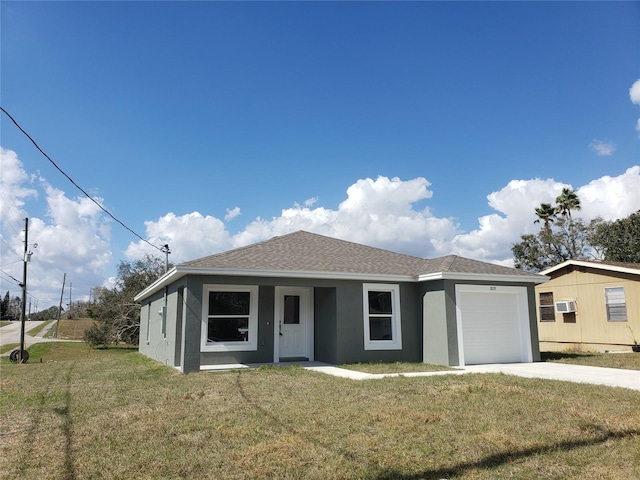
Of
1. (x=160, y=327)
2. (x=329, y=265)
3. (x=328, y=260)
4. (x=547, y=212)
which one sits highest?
(x=547, y=212)

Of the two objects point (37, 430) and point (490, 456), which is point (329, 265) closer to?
point (37, 430)

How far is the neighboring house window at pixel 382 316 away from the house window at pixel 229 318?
3.20 m

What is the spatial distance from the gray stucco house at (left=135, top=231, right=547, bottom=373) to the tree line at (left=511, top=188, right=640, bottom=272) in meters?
19.8

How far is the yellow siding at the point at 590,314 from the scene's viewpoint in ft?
51.2

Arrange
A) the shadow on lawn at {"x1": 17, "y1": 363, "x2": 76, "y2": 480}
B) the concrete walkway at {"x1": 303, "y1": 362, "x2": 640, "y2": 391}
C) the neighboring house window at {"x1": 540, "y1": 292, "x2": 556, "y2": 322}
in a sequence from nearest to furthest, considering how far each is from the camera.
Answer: the shadow on lawn at {"x1": 17, "y1": 363, "x2": 76, "y2": 480} → the concrete walkway at {"x1": 303, "y1": 362, "x2": 640, "y2": 391} → the neighboring house window at {"x1": 540, "y1": 292, "x2": 556, "y2": 322}

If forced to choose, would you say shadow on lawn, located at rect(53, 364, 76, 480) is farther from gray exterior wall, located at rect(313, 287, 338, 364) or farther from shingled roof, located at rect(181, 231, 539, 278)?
gray exterior wall, located at rect(313, 287, 338, 364)

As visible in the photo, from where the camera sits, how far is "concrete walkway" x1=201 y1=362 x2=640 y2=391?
866cm

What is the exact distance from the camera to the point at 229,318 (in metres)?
12.0

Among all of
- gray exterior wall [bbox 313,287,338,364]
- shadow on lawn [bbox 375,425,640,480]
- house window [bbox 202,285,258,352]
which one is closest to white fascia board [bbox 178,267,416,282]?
gray exterior wall [bbox 313,287,338,364]

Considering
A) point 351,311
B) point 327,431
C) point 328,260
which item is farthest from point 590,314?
point 327,431

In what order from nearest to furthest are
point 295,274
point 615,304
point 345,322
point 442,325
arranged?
point 295,274 → point 442,325 → point 345,322 → point 615,304

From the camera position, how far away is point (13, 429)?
5.60 m

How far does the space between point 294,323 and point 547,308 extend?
12.3 m

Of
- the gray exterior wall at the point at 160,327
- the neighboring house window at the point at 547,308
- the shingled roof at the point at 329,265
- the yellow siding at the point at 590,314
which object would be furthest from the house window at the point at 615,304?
the gray exterior wall at the point at 160,327
